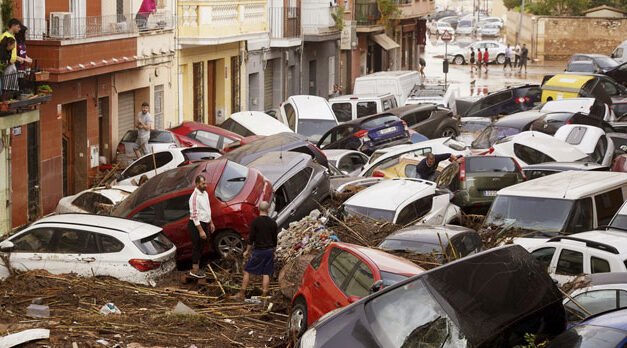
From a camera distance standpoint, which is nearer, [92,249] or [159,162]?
[92,249]

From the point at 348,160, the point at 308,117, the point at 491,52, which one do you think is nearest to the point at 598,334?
the point at 348,160

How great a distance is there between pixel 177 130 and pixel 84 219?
41.7ft

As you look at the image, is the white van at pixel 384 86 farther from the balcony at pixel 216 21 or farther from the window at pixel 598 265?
the window at pixel 598 265

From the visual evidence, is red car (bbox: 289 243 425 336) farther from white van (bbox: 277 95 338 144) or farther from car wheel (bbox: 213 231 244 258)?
white van (bbox: 277 95 338 144)

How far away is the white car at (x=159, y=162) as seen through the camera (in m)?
25.3

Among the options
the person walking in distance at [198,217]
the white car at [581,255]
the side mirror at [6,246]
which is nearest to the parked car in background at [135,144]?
the person walking in distance at [198,217]

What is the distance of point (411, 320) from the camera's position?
1091cm

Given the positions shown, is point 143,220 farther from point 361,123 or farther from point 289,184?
point 361,123

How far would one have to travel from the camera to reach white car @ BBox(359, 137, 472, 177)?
1041 inches

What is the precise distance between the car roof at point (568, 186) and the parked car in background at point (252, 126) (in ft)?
38.4

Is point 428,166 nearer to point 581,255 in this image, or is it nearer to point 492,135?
point 492,135

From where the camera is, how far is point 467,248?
1647 centimetres

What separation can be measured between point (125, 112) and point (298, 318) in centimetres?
1958

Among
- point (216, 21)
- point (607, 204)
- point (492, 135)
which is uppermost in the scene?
point (216, 21)
